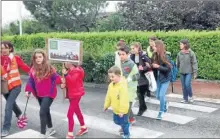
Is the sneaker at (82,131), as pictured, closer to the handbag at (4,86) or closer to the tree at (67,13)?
the handbag at (4,86)

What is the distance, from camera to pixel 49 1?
32156 mm

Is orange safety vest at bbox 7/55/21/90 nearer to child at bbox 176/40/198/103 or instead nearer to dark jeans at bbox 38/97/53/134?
dark jeans at bbox 38/97/53/134

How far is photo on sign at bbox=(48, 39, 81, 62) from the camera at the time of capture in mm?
6691

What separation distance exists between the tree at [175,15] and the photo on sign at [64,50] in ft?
43.7

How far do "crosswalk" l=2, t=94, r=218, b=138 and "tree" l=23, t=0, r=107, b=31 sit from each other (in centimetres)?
2188

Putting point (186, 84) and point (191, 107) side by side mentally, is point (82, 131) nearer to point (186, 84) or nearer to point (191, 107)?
point (191, 107)

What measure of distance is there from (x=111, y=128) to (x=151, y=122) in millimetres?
942

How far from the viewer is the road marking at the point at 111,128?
6789 mm

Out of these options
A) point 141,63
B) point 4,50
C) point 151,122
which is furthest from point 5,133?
point 141,63

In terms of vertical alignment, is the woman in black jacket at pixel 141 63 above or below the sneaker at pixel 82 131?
above

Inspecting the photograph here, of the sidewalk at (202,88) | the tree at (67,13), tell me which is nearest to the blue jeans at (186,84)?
the sidewalk at (202,88)

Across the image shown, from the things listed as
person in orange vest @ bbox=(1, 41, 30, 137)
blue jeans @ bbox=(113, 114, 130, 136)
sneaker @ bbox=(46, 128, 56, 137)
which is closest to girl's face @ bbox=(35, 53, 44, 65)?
person in orange vest @ bbox=(1, 41, 30, 137)

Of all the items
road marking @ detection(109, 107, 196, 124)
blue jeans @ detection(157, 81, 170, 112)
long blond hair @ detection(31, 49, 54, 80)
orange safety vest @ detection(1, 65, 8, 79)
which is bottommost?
road marking @ detection(109, 107, 196, 124)

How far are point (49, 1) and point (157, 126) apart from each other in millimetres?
26812
